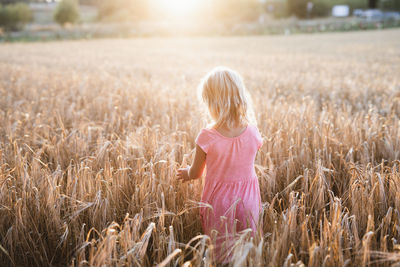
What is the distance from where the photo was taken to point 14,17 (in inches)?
2176

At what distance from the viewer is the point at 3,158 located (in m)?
2.40

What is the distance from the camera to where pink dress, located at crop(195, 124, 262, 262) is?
174 cm

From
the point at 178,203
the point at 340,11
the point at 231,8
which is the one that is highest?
the point at 231,8

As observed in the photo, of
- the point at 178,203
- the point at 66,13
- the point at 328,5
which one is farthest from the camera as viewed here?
the point at 328,5

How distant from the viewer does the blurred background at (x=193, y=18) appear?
40000mm

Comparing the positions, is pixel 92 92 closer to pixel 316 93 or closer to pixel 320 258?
pixel 316 93

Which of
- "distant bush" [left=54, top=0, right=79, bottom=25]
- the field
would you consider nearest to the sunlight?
"distant bush" [left=54, top=0, right=79, bottom=25]

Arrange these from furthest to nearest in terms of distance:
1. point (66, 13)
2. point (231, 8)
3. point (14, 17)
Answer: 1. point (231, 8)
2. point (14, 17)
3. point (66, 13)

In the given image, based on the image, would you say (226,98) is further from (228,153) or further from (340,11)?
(340,11)

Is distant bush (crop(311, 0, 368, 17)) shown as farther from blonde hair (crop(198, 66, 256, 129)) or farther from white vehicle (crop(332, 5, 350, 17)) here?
blonde hair (crop(198, 66, 256, 129))

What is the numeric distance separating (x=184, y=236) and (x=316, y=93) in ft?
14.4

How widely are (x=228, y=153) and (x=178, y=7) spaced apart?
226 ft

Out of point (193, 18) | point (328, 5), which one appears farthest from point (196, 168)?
point (328, 5)

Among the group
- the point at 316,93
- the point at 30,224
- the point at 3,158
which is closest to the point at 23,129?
the point at 3,158
